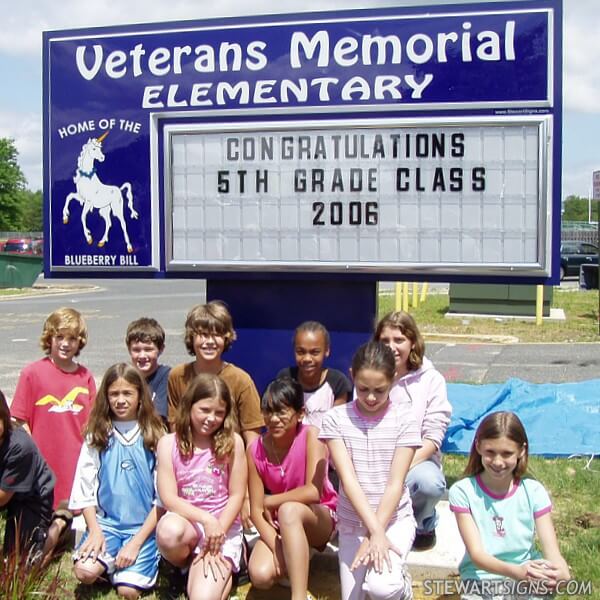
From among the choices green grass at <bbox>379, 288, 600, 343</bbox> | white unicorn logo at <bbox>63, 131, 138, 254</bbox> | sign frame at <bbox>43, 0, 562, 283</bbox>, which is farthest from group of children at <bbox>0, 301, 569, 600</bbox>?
green grass at <bbox>379, 288, 600, 343</bbox>

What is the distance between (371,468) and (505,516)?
63cm

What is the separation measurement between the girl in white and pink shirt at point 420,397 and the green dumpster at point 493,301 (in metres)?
11.8

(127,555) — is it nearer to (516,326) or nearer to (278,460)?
(278,460)

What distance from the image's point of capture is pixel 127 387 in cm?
410

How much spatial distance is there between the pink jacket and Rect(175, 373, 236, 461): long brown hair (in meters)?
0.89

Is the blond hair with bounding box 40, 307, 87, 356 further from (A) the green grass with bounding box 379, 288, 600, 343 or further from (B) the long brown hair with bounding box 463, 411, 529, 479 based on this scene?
(A) the green grass with bounding box 379, 288, 600, 343

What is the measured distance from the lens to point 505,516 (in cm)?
344

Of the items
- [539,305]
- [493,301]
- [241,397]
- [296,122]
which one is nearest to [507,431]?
[241,397]

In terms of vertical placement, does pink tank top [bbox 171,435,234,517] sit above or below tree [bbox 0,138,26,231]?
below

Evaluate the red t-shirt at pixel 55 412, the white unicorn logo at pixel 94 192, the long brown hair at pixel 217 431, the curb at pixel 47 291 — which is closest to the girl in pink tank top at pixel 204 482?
the long brown hair at pixel 217 431

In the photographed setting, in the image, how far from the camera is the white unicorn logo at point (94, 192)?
571 centimetres

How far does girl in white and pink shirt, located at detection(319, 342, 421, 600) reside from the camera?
3621mm

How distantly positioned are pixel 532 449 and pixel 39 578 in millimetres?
4048

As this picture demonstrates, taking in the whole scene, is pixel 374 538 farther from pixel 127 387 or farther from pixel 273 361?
pixel 273 361
